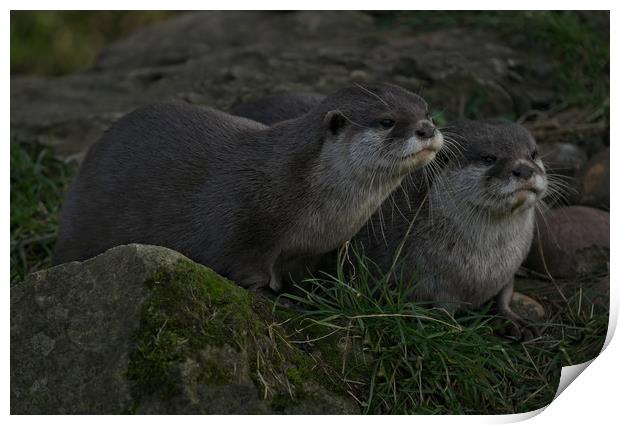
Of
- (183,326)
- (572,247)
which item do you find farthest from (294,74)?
(183,326)

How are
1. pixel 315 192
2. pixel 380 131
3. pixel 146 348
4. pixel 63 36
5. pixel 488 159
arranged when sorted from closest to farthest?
pixel 146 348 → pixel 380 131 → pixel 315 192 → pixel 488 159 → pixel 63 36

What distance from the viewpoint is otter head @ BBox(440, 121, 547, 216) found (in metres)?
3.00

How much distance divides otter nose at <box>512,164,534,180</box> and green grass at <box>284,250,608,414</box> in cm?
45

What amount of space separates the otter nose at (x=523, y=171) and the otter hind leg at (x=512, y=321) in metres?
0.50

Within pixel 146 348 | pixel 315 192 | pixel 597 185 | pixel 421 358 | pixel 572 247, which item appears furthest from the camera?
pixel 597 185

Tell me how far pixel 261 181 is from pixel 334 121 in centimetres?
31

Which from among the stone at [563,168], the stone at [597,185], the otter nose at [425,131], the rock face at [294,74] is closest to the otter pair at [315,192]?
the otter nose at [425,131]

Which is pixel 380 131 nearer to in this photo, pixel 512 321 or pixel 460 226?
pixel 460 226

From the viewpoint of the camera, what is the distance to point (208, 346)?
2.42 meters

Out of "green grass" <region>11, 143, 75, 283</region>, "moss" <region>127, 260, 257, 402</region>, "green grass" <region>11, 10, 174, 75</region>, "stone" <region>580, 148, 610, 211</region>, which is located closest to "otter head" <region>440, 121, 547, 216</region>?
"stone" <region>580, 148, 610, 211</region>

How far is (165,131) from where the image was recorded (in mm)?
3309

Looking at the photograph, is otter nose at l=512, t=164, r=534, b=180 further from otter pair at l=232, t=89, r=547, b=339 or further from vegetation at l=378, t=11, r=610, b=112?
vegetation at l=378, t=11, r=610, b=112
